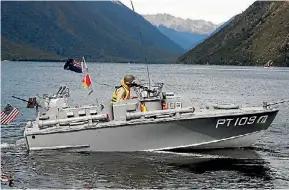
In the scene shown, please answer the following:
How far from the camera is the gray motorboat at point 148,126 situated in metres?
27.9

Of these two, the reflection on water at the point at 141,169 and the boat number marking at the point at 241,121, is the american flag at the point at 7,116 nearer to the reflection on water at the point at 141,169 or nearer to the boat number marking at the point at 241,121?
the reflection on water at the point at 141,169

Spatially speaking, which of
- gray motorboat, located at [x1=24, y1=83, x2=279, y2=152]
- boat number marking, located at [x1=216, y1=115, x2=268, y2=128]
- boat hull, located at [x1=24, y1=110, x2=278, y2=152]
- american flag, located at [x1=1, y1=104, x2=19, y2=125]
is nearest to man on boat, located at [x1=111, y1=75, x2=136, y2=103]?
gray motorboat, located at [x1=24, y1=83, x2=279, y2=152]

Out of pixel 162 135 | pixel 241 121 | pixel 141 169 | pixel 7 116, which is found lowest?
pixel 141 169

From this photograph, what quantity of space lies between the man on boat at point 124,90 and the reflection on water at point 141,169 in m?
3.13

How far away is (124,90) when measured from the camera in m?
29.2

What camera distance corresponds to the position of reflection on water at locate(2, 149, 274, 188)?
23.3 metres

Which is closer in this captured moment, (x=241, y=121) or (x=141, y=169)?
(x=141, y=169)

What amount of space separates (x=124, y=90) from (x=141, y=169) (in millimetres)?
5378

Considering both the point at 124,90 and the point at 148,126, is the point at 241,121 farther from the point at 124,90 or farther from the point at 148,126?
the point at 124,90

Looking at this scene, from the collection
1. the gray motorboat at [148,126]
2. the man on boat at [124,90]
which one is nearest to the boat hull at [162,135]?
the gray motorboat at [148,126]

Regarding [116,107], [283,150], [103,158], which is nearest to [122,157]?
[103,158]

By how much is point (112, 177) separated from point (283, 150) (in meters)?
11.7

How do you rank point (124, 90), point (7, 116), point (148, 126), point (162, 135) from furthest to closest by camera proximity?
point (124, 90)
point (7, 116)
point (162, 135)
point (148, 126)

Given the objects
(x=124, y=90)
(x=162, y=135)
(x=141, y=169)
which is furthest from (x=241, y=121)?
(x=124, y=90)
